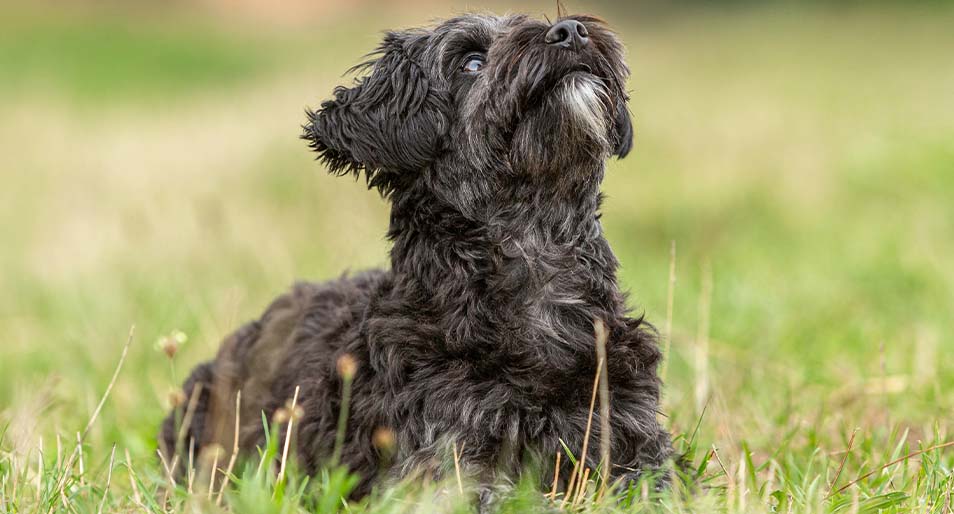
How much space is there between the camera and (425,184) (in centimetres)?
411

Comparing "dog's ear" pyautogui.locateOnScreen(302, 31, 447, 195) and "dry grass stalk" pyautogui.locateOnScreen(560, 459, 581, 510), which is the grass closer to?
"dry grass stalk" pyautogui.locateOnScreen(560, 459, 581, 510)

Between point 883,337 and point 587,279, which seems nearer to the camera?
point 587,279

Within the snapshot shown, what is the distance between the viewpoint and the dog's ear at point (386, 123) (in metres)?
4.09

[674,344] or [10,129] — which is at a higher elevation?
[10,129]

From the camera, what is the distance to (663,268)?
29.0 feet

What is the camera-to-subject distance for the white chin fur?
3.83 meters

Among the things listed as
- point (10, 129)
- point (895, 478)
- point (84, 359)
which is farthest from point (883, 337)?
point (10, 129)

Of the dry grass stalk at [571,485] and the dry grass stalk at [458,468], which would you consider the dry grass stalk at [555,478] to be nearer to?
the dry grass stalk at [571,485]

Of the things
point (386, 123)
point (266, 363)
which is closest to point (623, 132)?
point (386, 123)

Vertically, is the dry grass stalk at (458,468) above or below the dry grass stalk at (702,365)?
below

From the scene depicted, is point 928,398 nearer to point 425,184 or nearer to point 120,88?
point 425,184

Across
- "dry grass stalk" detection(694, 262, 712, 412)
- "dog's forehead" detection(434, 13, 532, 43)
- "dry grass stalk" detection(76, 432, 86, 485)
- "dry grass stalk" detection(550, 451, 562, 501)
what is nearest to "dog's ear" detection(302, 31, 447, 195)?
"dog's forehead" detection(434, 13, 532, 43)

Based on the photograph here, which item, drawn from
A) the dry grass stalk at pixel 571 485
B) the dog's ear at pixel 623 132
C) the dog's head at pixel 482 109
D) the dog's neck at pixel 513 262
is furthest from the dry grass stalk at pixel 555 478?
the dog's ear at pixel 623 132

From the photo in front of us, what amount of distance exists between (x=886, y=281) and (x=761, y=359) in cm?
254
